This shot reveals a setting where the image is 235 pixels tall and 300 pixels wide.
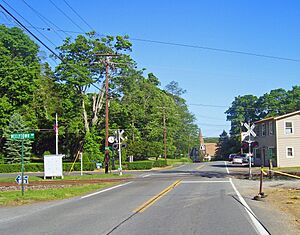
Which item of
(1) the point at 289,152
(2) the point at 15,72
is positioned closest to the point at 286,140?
(1) the point at 289,152

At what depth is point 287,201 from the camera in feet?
55.0

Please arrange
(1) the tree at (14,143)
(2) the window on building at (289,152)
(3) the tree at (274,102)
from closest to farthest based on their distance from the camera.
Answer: (2) the window on building at (289,152) → (1) the tree at (14,143) → (3) the tree at (274,102)

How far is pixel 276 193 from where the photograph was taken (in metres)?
20.0

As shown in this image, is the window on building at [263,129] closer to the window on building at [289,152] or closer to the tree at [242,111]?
the window on building at [289,152]

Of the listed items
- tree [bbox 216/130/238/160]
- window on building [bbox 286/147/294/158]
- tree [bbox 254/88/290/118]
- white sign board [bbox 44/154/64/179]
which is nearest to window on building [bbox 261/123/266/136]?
window on building [bbox 286/147/294/158]

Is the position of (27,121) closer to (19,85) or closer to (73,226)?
(19,85)

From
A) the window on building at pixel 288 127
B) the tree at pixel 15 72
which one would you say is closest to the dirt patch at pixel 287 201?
the window on building at pixel 288 127

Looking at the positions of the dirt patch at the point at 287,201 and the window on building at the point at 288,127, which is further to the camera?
the window on building at the point at 288,127

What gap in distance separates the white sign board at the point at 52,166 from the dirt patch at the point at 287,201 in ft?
69.4

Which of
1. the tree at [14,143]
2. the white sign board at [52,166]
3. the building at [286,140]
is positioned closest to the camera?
the white sign board at [52,166]

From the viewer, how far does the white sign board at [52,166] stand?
121 ft

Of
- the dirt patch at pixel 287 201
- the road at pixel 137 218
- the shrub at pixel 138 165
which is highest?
the road at pixel 137 218

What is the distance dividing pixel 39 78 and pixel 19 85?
17.0 ft

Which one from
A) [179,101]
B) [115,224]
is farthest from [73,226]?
[179,101]
